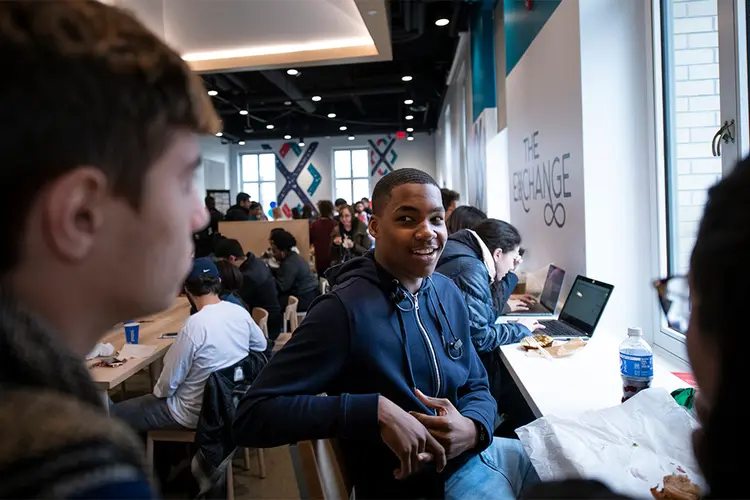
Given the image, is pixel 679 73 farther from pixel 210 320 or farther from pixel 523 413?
pixel 210 320

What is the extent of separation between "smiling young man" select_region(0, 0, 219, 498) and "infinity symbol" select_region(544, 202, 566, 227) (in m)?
2.83

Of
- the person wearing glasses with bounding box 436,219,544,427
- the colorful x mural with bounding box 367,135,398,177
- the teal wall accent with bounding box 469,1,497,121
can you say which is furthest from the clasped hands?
the colorful x mural with bounding box 367,135,398,177

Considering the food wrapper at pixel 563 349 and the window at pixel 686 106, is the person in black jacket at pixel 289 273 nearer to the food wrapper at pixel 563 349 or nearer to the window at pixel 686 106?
the food wrapper at pixel 563 349

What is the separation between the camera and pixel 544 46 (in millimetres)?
3182

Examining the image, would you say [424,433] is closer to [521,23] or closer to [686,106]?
[686,106]

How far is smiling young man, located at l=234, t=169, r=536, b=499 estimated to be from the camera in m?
1.22

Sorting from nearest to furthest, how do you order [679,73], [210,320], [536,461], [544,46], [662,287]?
1. [662,287]
2. [536,461]
3. [679,73]
4. [210,320]
5. [544,46]

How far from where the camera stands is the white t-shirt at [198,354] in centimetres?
244

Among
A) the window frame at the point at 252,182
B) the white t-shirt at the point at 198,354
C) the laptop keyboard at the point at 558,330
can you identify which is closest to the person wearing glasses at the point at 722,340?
the laptop keyboard at the point at 558,330

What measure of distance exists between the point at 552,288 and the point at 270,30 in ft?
12.1

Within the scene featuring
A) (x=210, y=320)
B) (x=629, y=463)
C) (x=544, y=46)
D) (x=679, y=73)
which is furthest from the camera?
(x=544, y=46)

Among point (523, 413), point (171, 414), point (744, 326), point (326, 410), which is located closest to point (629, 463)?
point (326, 410)

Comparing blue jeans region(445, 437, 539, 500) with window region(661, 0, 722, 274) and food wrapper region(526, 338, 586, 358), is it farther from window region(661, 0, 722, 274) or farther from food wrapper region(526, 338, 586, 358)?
window region(661, 0, 722, 274)

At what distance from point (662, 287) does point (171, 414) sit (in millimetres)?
2443
